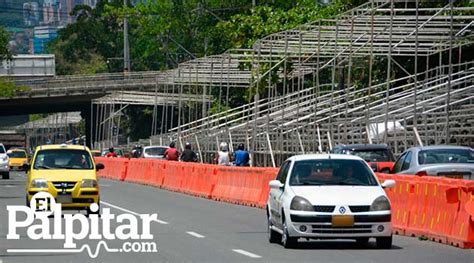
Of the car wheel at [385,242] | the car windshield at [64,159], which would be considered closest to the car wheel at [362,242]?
the car wheel at [385,242]

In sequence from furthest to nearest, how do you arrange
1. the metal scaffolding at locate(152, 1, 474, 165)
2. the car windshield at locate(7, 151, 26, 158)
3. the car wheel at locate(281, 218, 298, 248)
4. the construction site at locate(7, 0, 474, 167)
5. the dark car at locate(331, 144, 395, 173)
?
the car windshield at locate(7, 151, 26, 158), the construction site at locate(7, 0, 474, 167), the metal scaffolding at locate(152, 1, 474, 165), the dark car at locate(331, 144, 395, 173), the car wheel at locate(281, 218, 298, 248)

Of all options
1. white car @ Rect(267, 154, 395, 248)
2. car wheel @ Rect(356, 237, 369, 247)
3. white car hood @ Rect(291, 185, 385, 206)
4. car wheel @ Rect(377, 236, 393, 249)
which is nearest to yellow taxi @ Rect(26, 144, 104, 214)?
white car @ Rect(267, 154, 395, 248)

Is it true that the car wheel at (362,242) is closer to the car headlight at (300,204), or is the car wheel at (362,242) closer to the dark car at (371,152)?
the car headlight at (300,204)

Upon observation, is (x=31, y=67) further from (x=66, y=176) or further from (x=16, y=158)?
(x=66, y=176)

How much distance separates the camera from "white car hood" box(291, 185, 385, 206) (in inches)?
826

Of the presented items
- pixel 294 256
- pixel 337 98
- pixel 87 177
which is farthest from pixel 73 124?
pixel 294 256

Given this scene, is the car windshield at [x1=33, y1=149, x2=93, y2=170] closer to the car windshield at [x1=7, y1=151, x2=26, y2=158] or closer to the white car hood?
the white car hood

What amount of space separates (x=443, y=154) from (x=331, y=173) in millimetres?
7835

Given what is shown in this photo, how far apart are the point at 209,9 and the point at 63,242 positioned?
71.8 metres

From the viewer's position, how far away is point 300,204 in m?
21.1

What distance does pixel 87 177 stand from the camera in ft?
98.0

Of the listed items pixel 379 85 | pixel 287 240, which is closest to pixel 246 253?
pixel 287 240

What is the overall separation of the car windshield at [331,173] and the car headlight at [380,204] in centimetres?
77

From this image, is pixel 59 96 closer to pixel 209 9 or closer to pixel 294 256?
pixel 209 9
